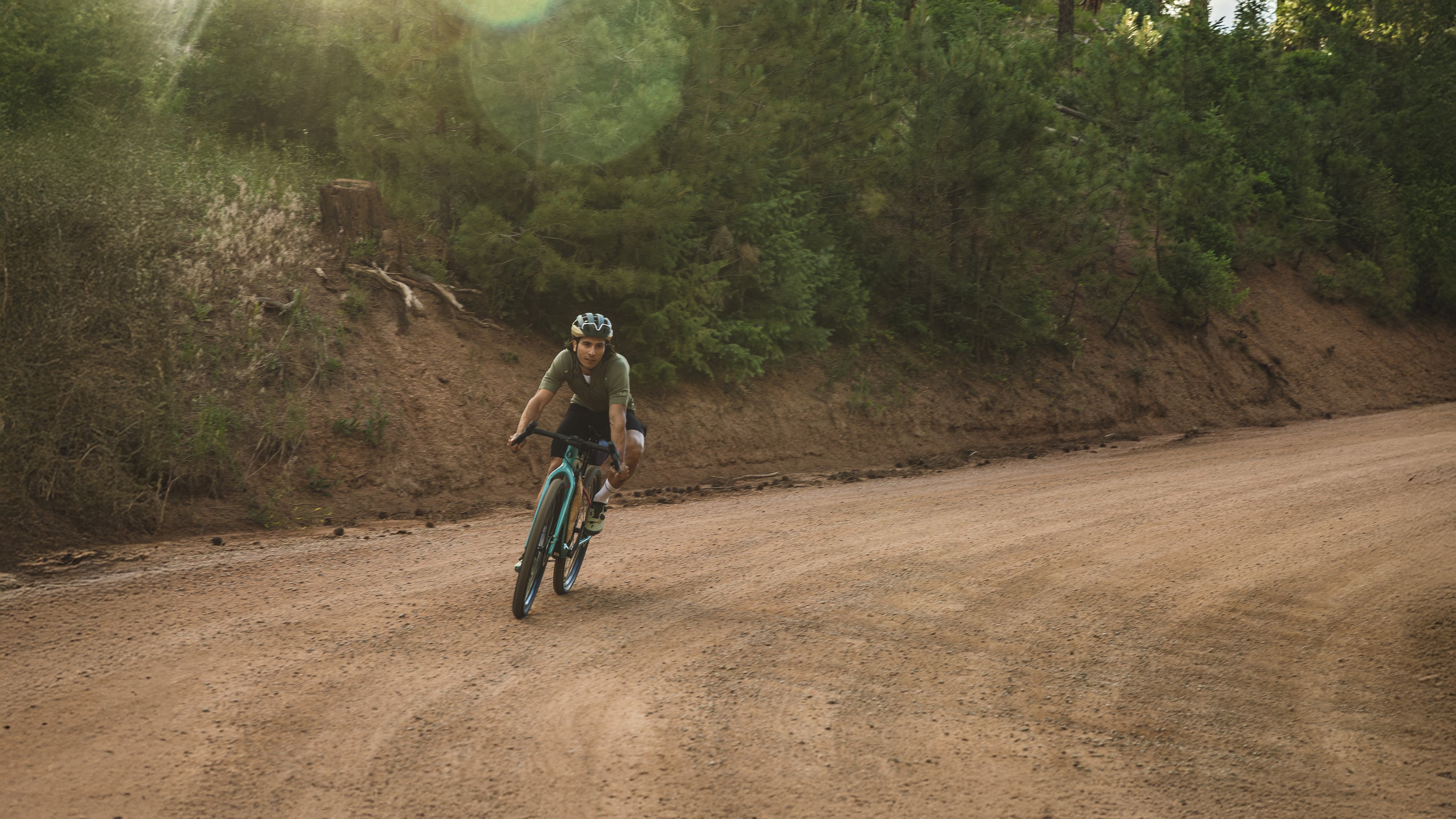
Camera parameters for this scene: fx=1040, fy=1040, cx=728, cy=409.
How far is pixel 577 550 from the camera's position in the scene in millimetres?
8508

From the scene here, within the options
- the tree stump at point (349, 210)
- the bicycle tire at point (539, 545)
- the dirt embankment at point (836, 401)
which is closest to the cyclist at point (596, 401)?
the bicycle tire at point (539, 545)

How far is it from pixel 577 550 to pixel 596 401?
49.5 inches

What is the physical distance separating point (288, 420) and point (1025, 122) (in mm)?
13524

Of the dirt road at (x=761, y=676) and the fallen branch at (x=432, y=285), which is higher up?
the fallen branch at (x=432, y=285)

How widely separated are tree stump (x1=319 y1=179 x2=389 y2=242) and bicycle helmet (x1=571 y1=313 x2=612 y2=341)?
29.9ft

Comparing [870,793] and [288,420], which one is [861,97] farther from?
[870,793]

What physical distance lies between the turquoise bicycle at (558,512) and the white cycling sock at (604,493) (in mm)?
99

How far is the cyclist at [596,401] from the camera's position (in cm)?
779

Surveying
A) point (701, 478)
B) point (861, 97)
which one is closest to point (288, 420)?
point (701, 478)

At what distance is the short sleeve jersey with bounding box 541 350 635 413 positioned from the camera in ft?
26.1

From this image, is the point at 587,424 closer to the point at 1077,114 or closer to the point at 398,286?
the point at 398,286

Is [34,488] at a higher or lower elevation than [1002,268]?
lower

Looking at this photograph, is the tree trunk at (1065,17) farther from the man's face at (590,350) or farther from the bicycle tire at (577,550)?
the bicycle tire at (577,550)

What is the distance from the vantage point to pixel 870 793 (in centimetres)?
511
